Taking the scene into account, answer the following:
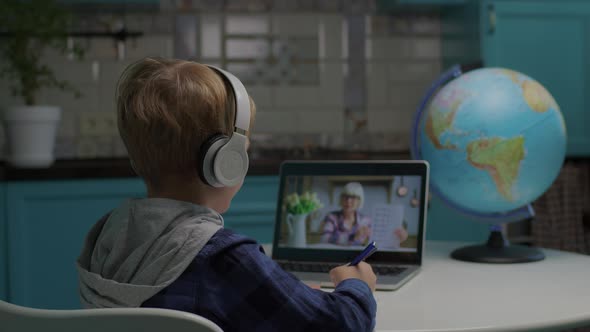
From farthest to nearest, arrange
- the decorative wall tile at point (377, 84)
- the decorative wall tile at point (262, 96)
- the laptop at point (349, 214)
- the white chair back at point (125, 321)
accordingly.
A: the decorative wall tile at point (377, 84), the decorative wall tile at point (262, 96), the laptop at point (349, 214), the white chair back at point (125, 321)

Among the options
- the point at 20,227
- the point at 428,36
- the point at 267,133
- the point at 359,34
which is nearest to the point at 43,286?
the point at 20,227

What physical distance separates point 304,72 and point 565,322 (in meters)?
2.45

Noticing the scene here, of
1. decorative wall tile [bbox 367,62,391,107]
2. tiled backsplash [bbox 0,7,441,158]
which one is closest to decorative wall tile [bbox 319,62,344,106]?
tiled backsplash [bbox 0,7,441,158]

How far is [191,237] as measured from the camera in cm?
87

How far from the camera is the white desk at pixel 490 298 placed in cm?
98

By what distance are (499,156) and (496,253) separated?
0.65ft

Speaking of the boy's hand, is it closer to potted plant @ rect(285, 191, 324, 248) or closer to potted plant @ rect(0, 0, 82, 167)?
potted plant @ rect(285, 191, 324, 248)

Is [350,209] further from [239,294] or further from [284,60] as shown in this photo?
[284,60]

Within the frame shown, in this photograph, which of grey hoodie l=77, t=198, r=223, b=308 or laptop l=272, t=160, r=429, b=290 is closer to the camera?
grey hoodie l=77, t=198, r=223, b=308

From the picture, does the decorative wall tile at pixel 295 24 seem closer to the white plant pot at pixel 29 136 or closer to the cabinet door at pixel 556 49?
the cabinet door at pixel 556 49

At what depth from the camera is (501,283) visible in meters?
1.25

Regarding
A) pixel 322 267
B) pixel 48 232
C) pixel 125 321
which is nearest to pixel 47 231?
pixel 48 232

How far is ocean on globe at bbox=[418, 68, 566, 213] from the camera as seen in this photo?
146cm

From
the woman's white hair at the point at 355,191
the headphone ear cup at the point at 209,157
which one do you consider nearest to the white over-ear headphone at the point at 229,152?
the headphone ear cup at the point at 209,157
